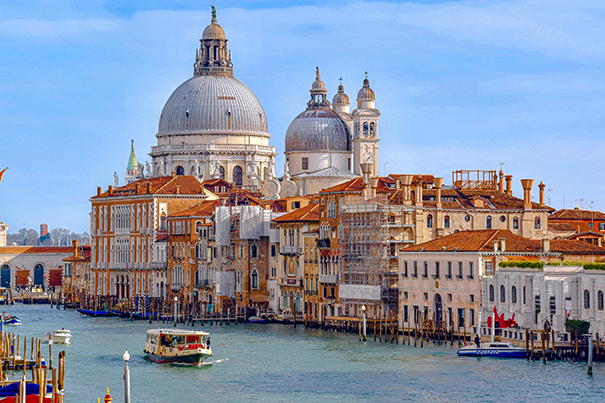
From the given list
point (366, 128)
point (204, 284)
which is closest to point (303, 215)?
point (204, 284)

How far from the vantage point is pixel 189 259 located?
86688 mm

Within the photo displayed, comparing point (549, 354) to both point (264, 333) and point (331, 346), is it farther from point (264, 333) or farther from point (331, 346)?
point (264, 333)

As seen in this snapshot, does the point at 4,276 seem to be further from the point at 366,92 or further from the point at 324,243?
the point at 324,243

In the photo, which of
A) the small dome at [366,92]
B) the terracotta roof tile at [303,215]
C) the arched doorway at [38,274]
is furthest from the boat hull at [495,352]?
the arched doorway at [38,274]

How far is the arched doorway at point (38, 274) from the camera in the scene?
129 meters

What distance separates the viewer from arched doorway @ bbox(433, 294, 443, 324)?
6159cm

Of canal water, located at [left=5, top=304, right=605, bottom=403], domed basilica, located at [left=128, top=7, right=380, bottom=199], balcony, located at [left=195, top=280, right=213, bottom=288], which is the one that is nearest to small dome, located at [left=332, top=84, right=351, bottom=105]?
domed basilica, located at [left=128, top=7, right=380, bottom=199]

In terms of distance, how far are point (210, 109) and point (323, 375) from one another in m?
61.0

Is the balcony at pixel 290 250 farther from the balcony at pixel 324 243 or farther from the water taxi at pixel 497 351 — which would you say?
the water taxi at pixel 497 351

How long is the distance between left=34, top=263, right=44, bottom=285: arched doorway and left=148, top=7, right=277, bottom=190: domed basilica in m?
21.6

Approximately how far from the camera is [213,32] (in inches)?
4437

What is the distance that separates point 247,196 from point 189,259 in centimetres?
686

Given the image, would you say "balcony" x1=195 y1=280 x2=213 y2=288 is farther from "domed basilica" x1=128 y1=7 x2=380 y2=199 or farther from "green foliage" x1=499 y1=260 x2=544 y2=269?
"green foliage" x1=499 y1=260 x2=544 y2=269

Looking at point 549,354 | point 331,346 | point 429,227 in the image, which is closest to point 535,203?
point 429,227
